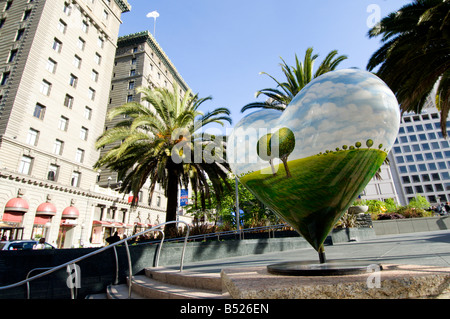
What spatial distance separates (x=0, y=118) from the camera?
70.1 ft

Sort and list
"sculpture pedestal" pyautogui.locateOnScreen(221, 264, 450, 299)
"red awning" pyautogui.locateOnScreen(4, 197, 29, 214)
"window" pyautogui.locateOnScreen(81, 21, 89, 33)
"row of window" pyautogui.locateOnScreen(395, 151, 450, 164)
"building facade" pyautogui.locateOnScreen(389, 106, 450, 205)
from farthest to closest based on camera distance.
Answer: "row of window" pyautogui.locateOnScreen(395, 151, 450, 164) → "building facade" pyautogui.locateOnScreen(389, 106, 450, 205) → "window" pyautogui.locateOnScreen(81, 21, 89, 33) → "red awning" pyautogui.locateOnScreen(4, 197, 29, 214) → "sculpture pedestal" pyautogui.locateOnScreen(221, 264, 450, 299)

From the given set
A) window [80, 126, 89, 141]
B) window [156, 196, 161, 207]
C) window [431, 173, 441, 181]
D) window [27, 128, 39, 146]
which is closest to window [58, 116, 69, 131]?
window [80, 126, 89, 141]

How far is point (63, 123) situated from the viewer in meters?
26.2

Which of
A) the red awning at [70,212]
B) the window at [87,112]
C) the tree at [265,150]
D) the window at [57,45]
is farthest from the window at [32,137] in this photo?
the tree at [265,150]

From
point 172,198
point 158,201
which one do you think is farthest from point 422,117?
point 172,198

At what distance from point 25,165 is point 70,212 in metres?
5.88

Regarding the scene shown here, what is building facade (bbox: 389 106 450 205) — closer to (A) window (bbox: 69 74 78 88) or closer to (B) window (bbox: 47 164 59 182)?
(A) window (bbox: 69 74 78 88)

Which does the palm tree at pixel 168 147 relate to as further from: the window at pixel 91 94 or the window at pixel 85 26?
the window at pixel 85 26

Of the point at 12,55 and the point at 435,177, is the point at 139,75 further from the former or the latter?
the point at 435,177

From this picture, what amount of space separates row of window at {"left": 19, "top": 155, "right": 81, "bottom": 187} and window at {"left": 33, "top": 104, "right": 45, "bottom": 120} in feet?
13.7

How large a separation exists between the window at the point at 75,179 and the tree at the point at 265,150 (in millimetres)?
29198

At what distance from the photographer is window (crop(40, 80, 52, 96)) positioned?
24.3 metres

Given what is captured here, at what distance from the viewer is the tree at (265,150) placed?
2393mm
